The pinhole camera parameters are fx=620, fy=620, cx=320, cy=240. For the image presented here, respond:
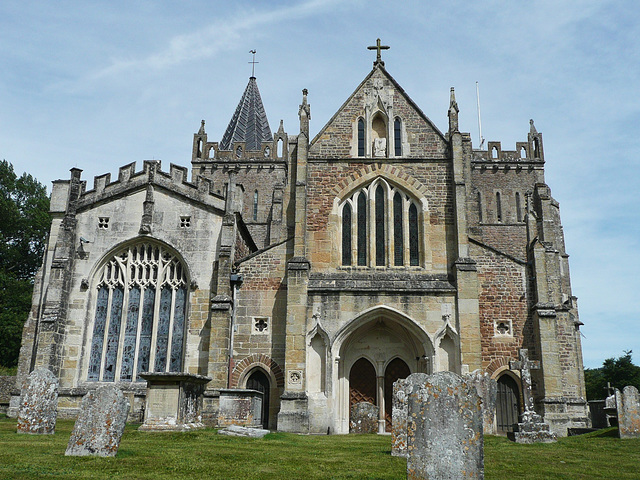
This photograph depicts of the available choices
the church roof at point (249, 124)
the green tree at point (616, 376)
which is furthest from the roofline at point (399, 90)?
the green tree at point (616, 376)

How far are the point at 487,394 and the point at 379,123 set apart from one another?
1224 centimetres

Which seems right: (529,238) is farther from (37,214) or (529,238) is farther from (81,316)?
(37,214)

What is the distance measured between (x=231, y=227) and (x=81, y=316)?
6.66 m

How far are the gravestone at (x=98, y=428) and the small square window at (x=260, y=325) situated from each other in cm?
1250

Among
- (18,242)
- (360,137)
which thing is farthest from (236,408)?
(18,242)

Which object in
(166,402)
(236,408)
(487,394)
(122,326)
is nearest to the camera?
(166,402)

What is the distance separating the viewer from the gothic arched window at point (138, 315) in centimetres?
2325

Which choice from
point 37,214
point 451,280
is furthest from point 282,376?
point 37,214

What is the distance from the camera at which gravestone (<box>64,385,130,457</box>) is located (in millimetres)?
10227

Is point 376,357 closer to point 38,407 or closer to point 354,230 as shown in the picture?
point 354,230

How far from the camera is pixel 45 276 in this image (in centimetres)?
2455

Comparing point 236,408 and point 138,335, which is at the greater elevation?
point 138,335

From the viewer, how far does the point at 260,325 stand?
23094mm

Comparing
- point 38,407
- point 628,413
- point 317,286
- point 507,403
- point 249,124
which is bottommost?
point 38,407
